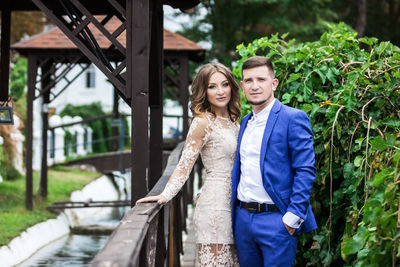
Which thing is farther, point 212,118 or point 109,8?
point 109,8

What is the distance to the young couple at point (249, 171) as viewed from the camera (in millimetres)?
3502

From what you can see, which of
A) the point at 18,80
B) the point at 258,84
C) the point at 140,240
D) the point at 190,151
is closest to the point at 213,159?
the point at 190,151

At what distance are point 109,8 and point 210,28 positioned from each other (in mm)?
14899

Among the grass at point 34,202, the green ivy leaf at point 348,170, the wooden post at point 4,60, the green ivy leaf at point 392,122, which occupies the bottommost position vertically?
the grass at point 34,202

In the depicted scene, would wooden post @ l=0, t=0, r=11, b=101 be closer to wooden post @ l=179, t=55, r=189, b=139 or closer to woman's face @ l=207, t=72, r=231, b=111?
woman's face @ l=207, t=72, r=231, b=111

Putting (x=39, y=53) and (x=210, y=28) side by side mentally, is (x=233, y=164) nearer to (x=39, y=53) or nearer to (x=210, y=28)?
(x=39, y=53)

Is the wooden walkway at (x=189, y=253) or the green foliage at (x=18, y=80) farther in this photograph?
the green foliage at (x=18, y=80)

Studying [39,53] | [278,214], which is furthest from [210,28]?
[278,214]

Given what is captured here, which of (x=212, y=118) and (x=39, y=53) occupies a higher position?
(x=39, y=53)

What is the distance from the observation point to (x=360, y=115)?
4242 mm

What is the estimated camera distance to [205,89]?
4.02m

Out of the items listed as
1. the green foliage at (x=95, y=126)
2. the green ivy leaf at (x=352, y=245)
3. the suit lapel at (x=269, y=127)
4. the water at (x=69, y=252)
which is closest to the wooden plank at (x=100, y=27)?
the suit lapel at (x=269, y=127)

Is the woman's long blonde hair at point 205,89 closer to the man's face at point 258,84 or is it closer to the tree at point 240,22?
the man's face at point 258,84

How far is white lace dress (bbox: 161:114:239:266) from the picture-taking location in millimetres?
3799
